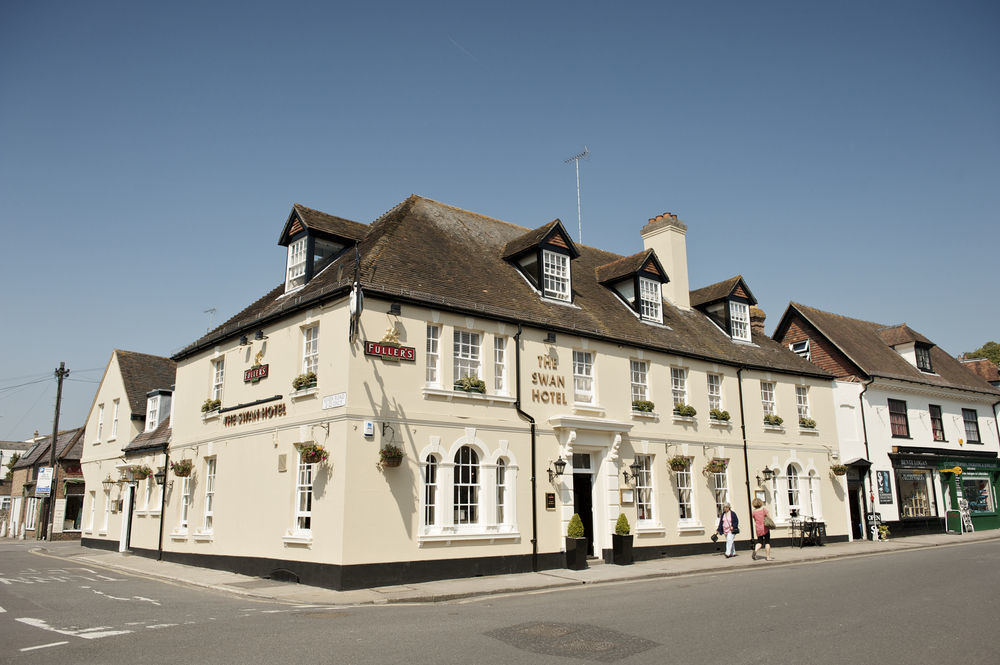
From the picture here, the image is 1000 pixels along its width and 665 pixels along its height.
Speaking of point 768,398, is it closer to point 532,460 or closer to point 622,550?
point 622,550

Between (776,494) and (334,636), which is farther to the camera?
(776,494)

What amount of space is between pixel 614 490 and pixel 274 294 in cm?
1293

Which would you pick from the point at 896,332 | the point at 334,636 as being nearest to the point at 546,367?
the point at 334,636

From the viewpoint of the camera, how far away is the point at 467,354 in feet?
61.4

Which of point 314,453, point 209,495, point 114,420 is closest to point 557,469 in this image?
point 314,453

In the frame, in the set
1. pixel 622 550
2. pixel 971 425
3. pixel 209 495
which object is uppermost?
pixel 971 425

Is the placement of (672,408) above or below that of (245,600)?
above

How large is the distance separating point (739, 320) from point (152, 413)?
24224 mm

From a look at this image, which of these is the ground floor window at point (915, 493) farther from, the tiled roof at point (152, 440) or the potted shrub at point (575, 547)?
the tiled roof at point (152, 440)

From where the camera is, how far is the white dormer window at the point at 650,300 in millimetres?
24781

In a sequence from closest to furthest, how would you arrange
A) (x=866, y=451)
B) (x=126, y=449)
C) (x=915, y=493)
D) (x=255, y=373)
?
(x=255, y=373), (x=126, y=449), (x=866, y=451), (x=915, y=493)

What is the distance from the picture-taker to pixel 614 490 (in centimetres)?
2062

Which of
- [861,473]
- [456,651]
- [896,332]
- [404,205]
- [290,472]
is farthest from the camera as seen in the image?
[896,332]

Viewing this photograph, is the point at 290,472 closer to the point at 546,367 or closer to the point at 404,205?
the point at 546,367
